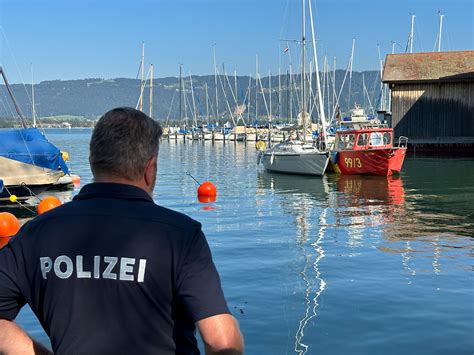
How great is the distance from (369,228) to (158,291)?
50.3 feet

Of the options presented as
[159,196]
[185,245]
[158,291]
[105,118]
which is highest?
[105,118]

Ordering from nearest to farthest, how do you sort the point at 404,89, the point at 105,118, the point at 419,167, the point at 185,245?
1. the point at 185,245
2. the point at 105,118
3. the point at 419,167
4. the point at 404,89

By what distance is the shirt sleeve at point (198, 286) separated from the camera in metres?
2.59

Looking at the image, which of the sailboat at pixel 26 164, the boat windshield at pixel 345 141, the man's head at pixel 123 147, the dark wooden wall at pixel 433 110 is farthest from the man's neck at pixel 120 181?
the dark wooden wall at pixel 433 110

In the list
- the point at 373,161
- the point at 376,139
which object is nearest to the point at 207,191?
the point at 373,161

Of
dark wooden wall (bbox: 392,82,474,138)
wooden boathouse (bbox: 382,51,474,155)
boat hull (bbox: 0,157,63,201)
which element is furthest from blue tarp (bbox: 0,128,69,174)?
dark wooden wall (bbox: 392,82,474,138)

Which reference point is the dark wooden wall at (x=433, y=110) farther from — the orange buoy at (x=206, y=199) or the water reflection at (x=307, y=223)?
the orange buoy at (x=206, y=199)

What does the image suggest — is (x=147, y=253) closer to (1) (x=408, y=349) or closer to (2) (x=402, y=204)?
(1) (x=408, y=349)

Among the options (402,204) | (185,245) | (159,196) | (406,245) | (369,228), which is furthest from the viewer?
(159,196)

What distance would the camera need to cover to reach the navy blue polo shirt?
2.63 metres

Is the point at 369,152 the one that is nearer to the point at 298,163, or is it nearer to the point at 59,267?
the point at 298,163

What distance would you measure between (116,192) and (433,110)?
166 feet

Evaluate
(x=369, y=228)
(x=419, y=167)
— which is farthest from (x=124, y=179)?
(x=419, y=167)

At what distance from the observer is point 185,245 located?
263 cm
